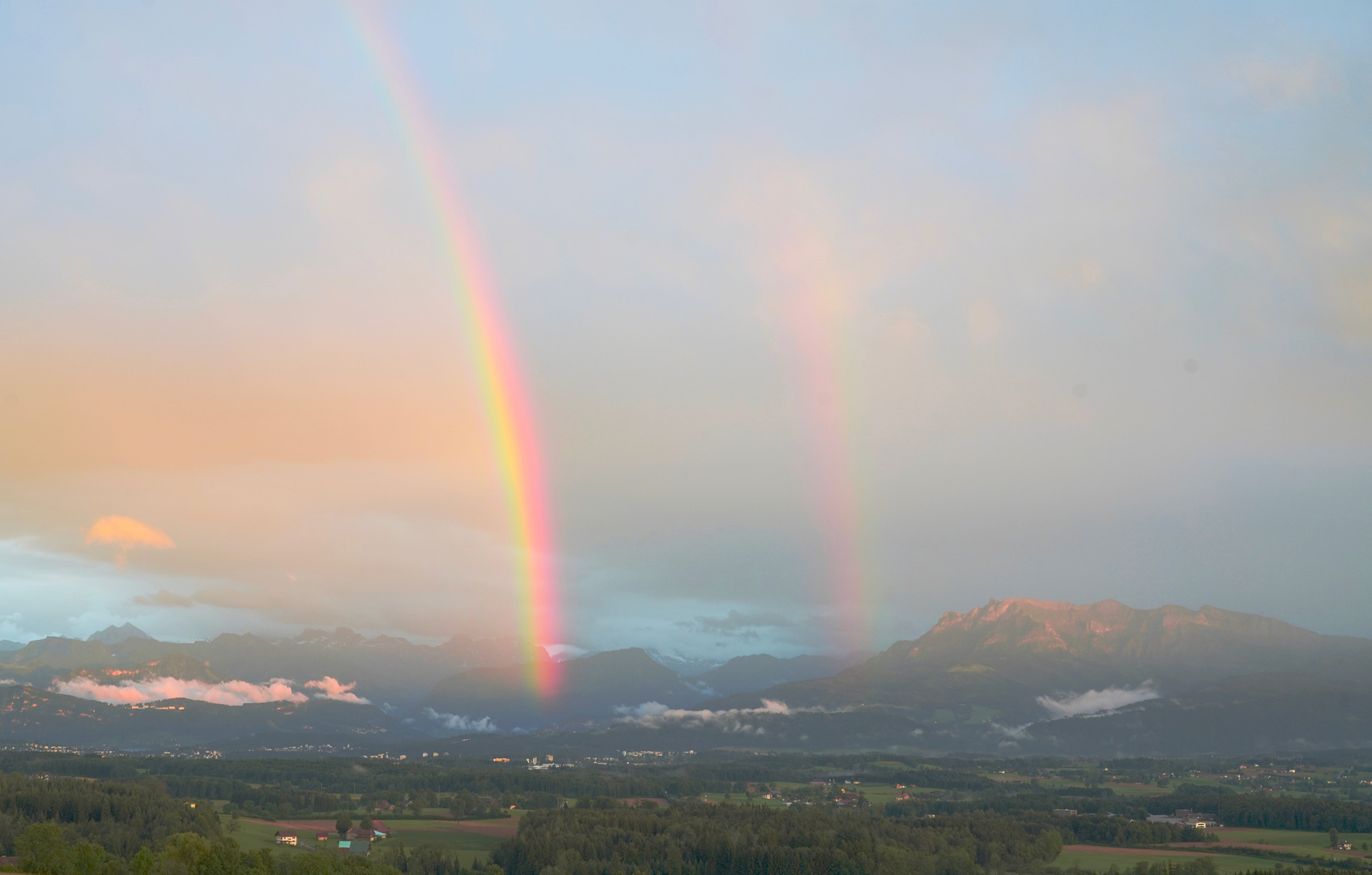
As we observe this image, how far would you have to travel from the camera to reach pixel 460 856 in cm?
19350

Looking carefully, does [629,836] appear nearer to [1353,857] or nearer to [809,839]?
[809,839]

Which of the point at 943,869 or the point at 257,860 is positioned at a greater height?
the point at 257,860

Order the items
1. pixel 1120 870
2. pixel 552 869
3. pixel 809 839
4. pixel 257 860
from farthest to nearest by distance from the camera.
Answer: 1. pixel 809 839
2. pixel 1120 870
3. pixel 552 869
4. pixel 257 860

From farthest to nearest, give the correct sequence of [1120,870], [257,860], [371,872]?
[1120,870] → [371,872] → [257,860]

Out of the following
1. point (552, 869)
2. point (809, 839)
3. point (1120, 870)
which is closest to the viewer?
point (552, 869)

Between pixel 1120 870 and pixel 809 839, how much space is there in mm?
54408

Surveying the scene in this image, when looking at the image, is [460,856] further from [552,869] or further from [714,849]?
[714,849]

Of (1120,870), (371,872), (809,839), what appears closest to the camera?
(371,872)

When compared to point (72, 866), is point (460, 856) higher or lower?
lower

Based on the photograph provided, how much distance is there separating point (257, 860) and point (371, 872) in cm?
1529

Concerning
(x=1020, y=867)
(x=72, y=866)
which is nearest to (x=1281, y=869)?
(x=1020, y=867)

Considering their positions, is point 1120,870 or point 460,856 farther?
point 460,856

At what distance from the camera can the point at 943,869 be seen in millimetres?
183750

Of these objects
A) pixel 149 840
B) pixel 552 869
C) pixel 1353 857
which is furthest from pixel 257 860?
pixel 1353 857
